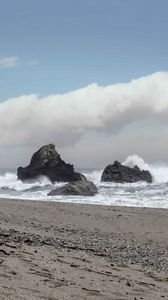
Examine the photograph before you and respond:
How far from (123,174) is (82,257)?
46.8 metres

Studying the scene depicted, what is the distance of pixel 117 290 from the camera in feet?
24.4

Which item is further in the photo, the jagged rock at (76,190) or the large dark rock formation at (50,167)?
the large dark rock formation at (50,167)

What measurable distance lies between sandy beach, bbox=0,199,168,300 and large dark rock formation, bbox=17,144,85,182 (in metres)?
39.1

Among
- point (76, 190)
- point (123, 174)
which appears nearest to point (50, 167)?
point (123, 174)

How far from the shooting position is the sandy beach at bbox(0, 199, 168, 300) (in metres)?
7.16

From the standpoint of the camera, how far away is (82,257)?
9.88m

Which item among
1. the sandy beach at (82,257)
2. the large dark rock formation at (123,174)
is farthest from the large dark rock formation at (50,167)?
the sandy beach at (82,257)

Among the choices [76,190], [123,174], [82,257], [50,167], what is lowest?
[82,257]

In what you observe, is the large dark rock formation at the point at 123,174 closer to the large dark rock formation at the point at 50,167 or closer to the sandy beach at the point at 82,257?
the large dark rock formation at the point at 50,167

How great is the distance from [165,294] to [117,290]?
2.74 ft

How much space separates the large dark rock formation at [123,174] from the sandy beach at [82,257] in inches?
1469

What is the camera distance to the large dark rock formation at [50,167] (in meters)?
57.9

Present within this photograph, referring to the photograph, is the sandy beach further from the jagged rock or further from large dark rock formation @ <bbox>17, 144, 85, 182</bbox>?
large dark rock formation @ <bbox>17, 144, 85, 182</bbox>

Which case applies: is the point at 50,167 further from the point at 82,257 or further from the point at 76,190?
the point at 82,257
